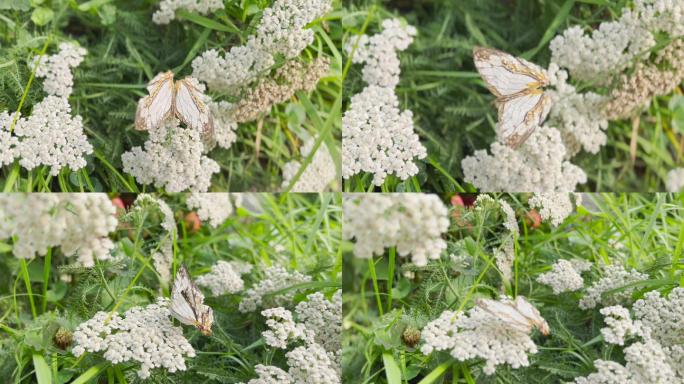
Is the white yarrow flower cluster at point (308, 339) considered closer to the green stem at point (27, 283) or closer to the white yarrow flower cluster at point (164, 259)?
the white yarrow flower cluster at point (164, 259)

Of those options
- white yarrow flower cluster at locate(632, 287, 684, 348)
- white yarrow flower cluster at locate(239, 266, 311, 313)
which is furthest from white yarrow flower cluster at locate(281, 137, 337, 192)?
white yarrow flower cluster at locate(632, 287, 684, 348)

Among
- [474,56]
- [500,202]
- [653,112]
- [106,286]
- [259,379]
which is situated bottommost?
[259,379]

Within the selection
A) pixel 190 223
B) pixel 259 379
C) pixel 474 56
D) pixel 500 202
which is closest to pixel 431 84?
pixel 474 56

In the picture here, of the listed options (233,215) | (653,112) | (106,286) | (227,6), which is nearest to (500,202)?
(653,112)

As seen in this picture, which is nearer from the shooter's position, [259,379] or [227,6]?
[259,379]

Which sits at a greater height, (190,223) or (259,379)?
(190,223)

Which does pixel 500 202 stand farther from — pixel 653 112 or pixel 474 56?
pixel 653 112

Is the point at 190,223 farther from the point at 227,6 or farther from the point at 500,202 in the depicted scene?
the point at 500,202
